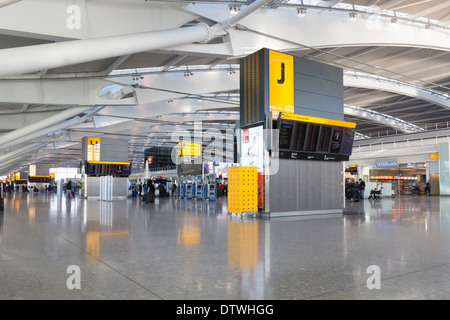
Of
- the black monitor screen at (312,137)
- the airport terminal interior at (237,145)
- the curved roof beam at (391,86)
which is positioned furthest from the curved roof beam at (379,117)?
the black monitor screen at (312,137)

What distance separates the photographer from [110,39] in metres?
9.72

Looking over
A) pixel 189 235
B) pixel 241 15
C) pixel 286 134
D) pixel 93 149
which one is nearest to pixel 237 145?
pixel 286 134

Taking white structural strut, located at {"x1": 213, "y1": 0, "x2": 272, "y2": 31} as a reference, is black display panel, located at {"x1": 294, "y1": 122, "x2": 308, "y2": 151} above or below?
→ below

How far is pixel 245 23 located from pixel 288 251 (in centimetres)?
1093

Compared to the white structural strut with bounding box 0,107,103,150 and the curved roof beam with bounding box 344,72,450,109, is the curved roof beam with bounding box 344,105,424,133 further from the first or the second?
the white structural strut with bounding box 0,107,103,150

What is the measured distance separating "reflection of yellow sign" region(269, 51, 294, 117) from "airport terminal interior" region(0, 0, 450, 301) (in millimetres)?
64

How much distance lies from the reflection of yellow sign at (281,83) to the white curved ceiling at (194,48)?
2237mm

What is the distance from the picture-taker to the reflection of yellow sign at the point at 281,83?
501 inches

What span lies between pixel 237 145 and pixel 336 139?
150 inches

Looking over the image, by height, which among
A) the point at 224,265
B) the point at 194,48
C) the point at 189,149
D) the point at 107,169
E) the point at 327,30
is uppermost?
the point at 327,30

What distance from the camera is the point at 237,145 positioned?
1438cm

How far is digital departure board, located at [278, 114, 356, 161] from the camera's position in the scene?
12.7 meters

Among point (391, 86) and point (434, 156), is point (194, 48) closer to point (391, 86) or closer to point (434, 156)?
point (391, 86)

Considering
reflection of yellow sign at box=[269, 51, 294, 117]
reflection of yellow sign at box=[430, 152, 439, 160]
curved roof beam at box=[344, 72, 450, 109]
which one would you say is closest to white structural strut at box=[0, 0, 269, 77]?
reflection of yellow sign at box=[269, 51, 294, 117]
